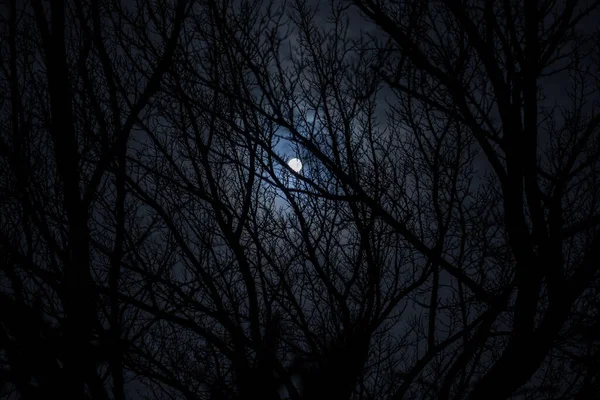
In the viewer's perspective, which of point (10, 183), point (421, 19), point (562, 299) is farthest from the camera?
point (10, 183)

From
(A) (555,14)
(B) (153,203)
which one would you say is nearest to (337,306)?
(B) (153,203)

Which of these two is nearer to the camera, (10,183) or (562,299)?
(562,299)

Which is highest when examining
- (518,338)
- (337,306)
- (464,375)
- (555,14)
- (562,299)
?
(555,14)

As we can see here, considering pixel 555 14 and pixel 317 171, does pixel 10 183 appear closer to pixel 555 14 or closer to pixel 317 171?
pixel 317 171

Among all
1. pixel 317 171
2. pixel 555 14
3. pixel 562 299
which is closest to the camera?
pixel 562 299

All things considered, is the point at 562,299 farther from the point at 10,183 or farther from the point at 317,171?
the point at 10,183

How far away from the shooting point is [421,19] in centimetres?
445

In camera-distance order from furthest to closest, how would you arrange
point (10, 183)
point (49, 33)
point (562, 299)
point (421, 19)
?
point (10, 183)
point (421, 19)
point (49, 33)
point (562, 299)

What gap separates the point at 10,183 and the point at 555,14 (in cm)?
571

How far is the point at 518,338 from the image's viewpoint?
307cm

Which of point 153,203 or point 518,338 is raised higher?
point 153,203

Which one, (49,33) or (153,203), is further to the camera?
(153,203)

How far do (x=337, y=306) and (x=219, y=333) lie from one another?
62.4 inches

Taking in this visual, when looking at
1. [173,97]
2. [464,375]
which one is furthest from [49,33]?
[464,375]
